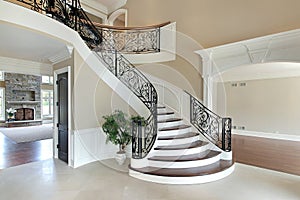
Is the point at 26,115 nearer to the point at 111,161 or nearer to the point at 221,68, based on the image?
the point at 111,161

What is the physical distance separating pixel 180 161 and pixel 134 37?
4.69 metres

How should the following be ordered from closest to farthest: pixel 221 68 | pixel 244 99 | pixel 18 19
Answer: pixel 18 19
pixel 221 68
pixel 244 99

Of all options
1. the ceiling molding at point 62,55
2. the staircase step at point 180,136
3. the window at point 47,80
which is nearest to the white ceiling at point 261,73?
the staircase step at point 180,136

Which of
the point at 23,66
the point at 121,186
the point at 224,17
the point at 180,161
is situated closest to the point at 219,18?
the point at 224,17

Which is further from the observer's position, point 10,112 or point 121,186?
point 10,112

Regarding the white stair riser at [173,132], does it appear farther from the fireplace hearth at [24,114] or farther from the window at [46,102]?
the window at [46,102]

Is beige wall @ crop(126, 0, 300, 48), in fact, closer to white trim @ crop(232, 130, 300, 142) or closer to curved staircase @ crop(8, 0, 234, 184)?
curved staircase @ crop(8, 0, 234, 184)

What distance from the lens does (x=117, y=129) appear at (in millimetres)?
4594

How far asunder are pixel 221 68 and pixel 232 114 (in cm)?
461

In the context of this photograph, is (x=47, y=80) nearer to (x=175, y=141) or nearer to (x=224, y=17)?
(x=175, y=141)

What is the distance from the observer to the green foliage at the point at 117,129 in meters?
4.55

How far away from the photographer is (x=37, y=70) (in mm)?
5969

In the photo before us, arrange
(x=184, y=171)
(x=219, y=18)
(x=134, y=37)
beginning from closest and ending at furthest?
1. (x=184, y=171)
2. (x=219, y=18)
3. (x=134, y=37)

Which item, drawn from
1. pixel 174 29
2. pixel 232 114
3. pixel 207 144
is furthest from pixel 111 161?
pixel 232 114
